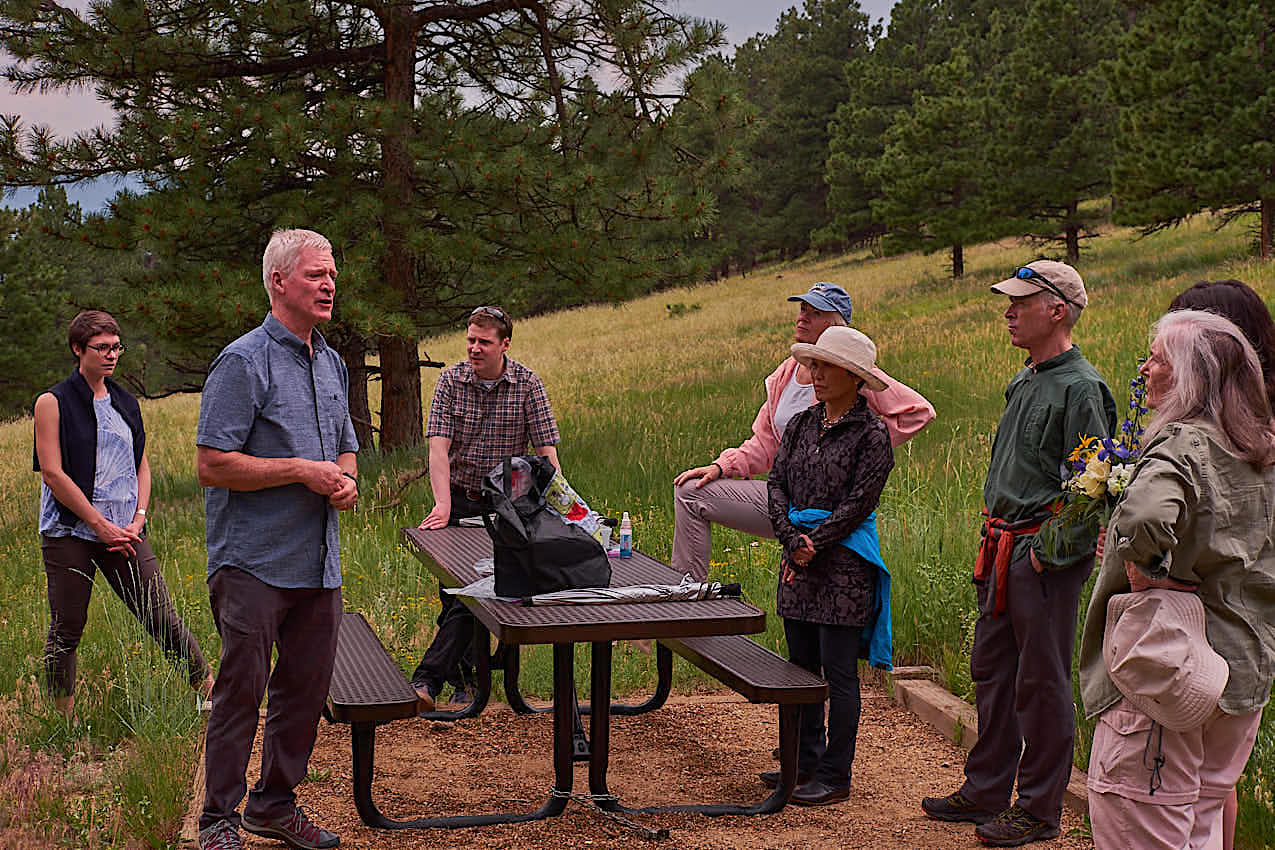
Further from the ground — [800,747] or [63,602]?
[63,602]

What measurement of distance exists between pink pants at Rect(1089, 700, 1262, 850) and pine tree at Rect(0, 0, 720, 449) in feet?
27.3

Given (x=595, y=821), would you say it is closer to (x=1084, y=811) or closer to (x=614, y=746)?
(x=614, y=746)

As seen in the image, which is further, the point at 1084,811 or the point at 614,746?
the point at 614,746

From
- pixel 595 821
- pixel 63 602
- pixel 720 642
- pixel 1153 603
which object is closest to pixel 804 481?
pixel 720 642

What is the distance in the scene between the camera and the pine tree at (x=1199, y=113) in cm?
2211

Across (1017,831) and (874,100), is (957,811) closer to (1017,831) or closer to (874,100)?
(1017,831)

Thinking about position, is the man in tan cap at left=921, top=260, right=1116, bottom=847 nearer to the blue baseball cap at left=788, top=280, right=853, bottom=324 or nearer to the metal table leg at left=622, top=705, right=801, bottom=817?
the metal table leg at left=622, top=705, right=801, bottom=817

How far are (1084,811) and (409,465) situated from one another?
8.63 m

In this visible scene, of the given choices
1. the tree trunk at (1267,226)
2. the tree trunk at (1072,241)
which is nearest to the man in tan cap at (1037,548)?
the tree trunk at (1267,226)

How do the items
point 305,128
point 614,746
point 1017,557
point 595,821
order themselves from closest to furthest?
point 1017,557 < point 595,821 < point 614,746 < point 305,128

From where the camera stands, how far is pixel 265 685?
169 inches

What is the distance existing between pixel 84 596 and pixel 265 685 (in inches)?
83.9

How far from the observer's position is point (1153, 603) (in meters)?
3.31

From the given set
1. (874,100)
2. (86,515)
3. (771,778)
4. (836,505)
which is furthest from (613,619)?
(874,100)
